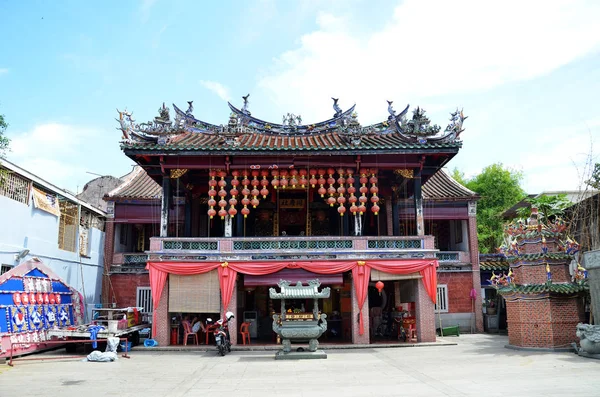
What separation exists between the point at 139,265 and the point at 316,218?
29.0 feet

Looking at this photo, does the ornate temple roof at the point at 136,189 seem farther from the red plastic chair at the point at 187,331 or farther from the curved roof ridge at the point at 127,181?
the red plastic chair at the point at 187,331

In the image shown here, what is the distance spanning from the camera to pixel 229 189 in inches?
755

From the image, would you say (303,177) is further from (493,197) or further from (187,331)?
(493,197)

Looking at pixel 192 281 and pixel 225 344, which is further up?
pixel 192 281

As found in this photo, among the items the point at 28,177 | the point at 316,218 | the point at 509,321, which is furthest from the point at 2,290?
the point at 509,321

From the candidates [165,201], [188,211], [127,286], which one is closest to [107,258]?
[127,286]

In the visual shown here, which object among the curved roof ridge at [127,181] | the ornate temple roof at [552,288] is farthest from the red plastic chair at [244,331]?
the curved roof ridge at [127,181]

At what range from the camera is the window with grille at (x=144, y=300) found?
74.1 ft

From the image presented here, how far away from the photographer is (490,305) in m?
24.1

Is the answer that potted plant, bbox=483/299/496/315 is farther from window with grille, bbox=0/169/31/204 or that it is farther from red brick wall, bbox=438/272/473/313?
window with grille, bbox=0/169/31/204

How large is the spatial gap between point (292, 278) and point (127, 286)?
9.58 metres

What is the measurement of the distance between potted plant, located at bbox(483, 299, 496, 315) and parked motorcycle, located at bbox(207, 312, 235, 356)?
46.0 ft

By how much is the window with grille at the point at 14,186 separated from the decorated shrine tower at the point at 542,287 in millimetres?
16890

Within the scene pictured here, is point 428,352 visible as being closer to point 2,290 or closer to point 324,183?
point 324,183
